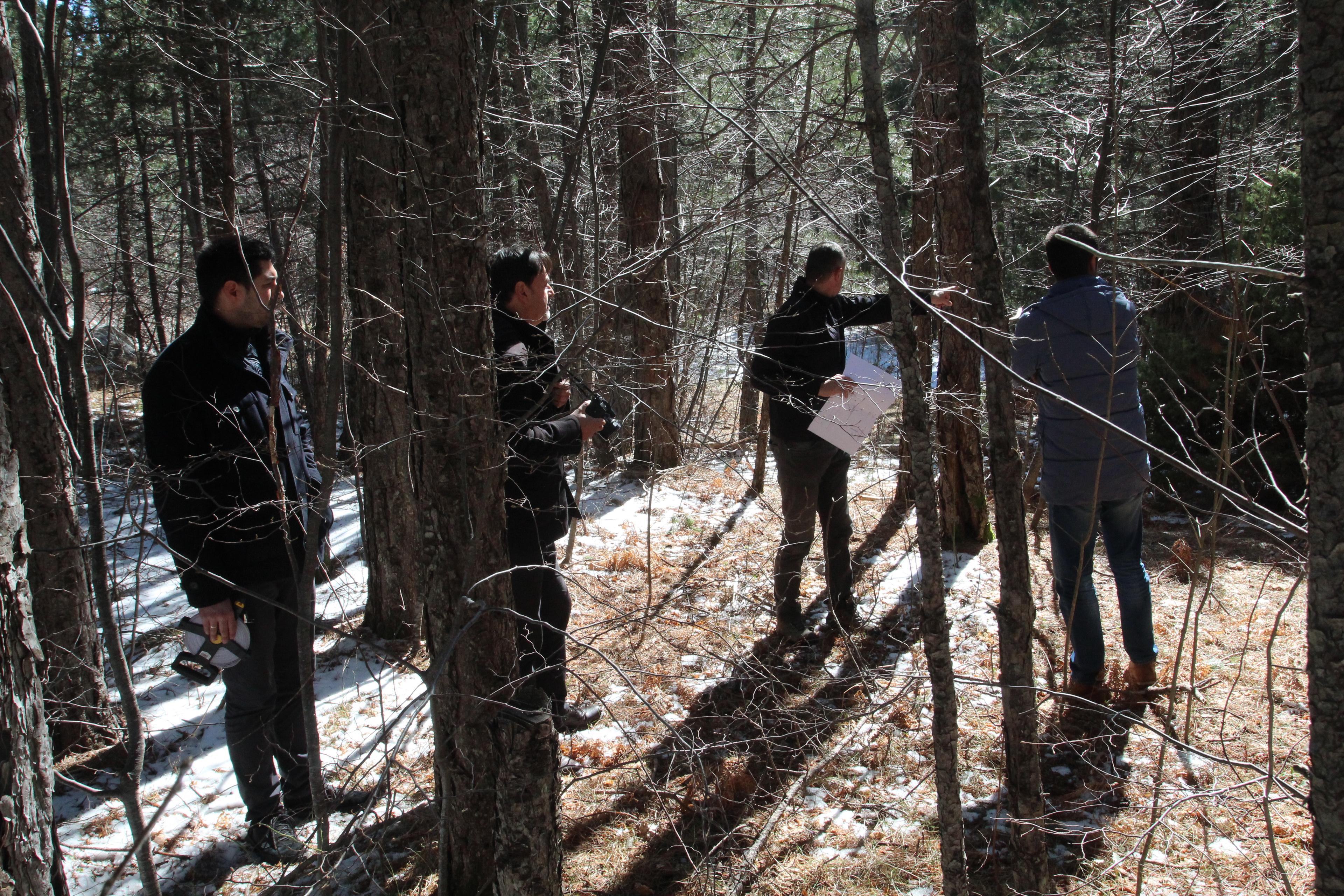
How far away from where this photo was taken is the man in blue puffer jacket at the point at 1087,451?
3.34m

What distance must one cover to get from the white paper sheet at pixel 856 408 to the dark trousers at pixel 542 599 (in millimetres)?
1378

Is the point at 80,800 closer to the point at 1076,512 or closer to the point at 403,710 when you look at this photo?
the point at 403,710

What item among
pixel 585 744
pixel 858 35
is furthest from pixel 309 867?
pixel 858 35

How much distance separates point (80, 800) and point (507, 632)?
7.99 ft

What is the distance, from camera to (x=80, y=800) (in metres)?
3.43

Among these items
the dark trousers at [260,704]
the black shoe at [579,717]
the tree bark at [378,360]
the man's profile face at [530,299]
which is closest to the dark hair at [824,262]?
the man's profile face at [530,299]

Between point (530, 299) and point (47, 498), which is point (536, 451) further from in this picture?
point (47, 498)

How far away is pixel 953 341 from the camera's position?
5277 millimetres

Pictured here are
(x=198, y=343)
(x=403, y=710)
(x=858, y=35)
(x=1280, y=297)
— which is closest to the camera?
(x=403, y=710)

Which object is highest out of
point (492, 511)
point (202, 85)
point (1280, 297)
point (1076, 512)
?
point (202, 85)

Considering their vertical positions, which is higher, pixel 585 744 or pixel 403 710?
pixel 403 710

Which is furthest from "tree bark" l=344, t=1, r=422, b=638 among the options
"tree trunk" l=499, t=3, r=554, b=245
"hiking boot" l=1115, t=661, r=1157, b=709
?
"hiking boot" l=1115, t=661, r=1157, b=709

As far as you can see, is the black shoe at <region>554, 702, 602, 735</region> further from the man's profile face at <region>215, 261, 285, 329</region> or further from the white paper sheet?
the man's profile face at <region>215, 261, 285, 329</region>

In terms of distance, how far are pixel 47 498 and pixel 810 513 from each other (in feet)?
11.2
